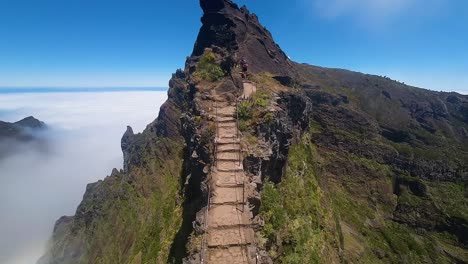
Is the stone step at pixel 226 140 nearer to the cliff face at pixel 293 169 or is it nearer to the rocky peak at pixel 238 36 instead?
the cliff face at pixel 293 169

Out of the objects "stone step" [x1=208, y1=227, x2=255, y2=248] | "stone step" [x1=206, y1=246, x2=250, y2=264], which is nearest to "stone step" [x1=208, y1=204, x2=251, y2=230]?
"stone step" [x1=208, y1=227, x2=255, y2=248]

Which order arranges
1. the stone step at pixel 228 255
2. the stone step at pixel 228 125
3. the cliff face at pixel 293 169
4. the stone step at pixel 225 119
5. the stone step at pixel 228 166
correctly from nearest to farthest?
the stone step at pixel 228 255
the stone step at pixel 228 166
the cliff face at pixel 293 169
the stone step at pixel 228 125
the stone step at pixel 225 119

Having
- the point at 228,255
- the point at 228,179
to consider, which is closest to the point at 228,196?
the point at 228,179

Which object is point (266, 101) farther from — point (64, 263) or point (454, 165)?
point (454, 165)

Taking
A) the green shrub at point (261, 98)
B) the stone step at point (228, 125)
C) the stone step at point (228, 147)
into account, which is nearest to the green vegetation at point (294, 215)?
the stone step at point (228, 147)

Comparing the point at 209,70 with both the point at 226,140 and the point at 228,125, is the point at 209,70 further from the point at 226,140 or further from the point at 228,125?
the point at 226,140

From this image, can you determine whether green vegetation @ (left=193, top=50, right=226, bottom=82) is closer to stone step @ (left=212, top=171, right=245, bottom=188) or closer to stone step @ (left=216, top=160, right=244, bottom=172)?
stone step @ (left=216, top=160, right=244, bottom=172)
